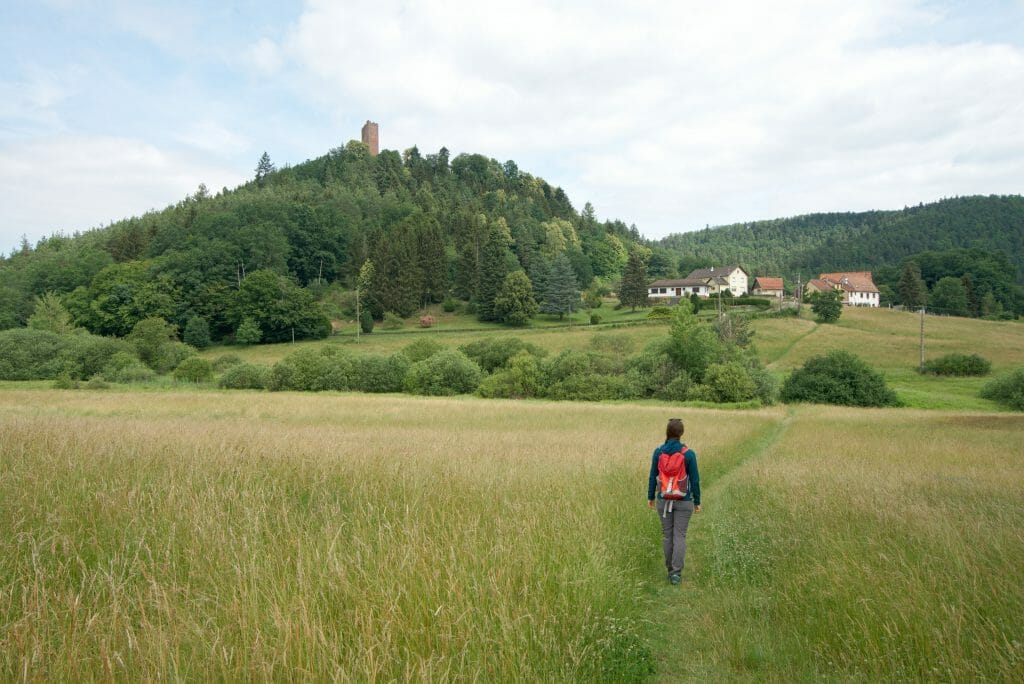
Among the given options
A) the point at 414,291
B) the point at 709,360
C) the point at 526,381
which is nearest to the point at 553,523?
the point at 526,381

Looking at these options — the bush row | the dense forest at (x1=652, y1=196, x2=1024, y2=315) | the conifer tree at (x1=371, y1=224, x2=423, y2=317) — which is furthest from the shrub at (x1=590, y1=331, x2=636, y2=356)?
the dense forest at (x1=652, y1=196, x2=1024, y2=315)

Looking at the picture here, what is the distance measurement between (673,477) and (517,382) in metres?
40.4

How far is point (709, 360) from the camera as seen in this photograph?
4753cm

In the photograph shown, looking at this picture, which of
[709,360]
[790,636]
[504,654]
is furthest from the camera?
[709,360]

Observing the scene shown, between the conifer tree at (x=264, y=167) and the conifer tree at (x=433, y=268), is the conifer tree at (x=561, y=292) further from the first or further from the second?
the conifer tree at (x=264, y=167)

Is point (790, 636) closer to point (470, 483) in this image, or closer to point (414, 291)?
point (470, 483)

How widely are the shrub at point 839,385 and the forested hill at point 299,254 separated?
55.1 m

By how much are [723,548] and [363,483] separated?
5164 mm

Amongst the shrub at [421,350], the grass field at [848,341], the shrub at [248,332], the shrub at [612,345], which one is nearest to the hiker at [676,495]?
the shrub at [421,350]

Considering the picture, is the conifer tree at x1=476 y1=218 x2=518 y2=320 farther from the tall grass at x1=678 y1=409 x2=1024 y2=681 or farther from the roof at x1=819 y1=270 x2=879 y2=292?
the tall grass at x1=678 y1=409 x2=1024 y2=681

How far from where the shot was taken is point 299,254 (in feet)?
380

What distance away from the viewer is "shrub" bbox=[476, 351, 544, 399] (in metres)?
47.2

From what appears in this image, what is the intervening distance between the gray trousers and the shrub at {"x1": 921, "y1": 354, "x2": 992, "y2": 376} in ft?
212

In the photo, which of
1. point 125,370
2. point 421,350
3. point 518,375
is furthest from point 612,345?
point 125,370
